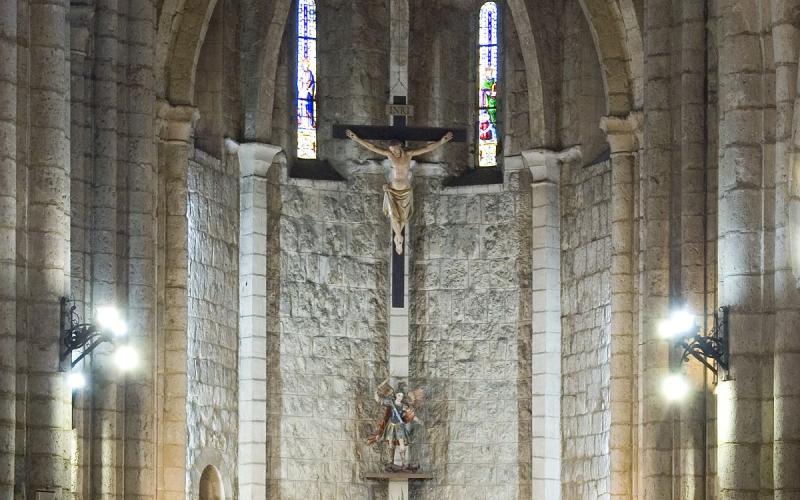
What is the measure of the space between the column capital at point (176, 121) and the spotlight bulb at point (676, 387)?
893cm

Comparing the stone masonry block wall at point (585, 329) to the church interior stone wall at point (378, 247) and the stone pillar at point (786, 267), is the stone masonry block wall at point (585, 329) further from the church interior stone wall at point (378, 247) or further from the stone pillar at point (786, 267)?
the stone pillar at point (786, 267)

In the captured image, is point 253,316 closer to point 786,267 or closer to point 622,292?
point 622,292

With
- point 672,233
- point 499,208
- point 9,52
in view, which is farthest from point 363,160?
point 9,52

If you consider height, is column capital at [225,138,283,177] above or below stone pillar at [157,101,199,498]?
above

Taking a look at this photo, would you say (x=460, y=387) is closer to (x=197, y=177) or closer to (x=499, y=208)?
(x=499, y=208)

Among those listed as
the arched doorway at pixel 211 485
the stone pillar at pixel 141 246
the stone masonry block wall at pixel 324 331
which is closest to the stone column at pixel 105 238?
the stone pillar at pixel 141 246

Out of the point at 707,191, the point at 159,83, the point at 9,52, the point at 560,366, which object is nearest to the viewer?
the point at 9,52

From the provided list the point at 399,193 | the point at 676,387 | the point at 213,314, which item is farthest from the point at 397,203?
the point at 676,387

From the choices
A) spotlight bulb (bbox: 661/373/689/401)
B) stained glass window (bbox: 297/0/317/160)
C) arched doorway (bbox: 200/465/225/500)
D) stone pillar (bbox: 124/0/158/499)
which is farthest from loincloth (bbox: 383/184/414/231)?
spotlight bulb (bbox: 661/373/689/401)

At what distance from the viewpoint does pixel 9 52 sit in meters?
22.3

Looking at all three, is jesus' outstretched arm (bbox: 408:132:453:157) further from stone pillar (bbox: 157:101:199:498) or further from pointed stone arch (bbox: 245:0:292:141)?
stone pillar (bbox: 157:101:199:498)

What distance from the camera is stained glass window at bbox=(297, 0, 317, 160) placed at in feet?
116

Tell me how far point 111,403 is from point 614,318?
8.19 meters

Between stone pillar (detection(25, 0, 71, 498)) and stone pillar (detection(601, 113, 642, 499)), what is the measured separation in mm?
10430
